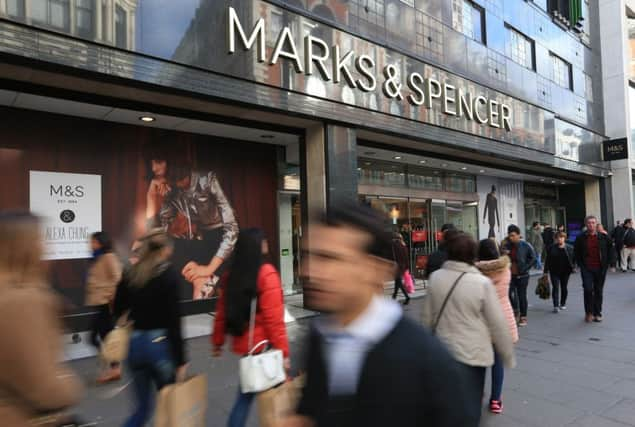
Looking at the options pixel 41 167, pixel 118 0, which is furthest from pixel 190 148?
pixel 118 0

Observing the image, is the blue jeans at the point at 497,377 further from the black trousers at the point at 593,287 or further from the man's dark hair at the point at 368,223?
the black trousers at the point at 593,287

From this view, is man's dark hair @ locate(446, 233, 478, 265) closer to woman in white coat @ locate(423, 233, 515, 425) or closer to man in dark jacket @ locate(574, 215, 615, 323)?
woman in white coat @ locate(423, 233, 515, 425)

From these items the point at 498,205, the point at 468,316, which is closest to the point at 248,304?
the point at 468,316

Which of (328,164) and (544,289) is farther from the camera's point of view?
(328,164)

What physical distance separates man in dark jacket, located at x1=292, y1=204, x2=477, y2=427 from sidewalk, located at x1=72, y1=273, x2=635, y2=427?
9.62 ft

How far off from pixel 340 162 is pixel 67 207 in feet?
17.2

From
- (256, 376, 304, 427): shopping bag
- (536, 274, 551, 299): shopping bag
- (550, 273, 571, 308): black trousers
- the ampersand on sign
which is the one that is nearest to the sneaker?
(256, 376, 304, 427): shopping bag

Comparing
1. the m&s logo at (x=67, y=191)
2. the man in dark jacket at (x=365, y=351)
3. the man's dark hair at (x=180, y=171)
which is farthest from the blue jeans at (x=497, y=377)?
the m&s logo at (x=67, y=191)

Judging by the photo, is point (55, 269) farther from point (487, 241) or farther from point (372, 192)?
point (372, 192)

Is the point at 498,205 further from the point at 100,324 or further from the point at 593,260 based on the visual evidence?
the point at 100,324

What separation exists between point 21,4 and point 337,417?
665cm

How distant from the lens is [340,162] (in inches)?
366

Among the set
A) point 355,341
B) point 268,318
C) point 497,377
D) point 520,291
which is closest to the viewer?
point 355,341

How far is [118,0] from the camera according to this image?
21.3 ft
